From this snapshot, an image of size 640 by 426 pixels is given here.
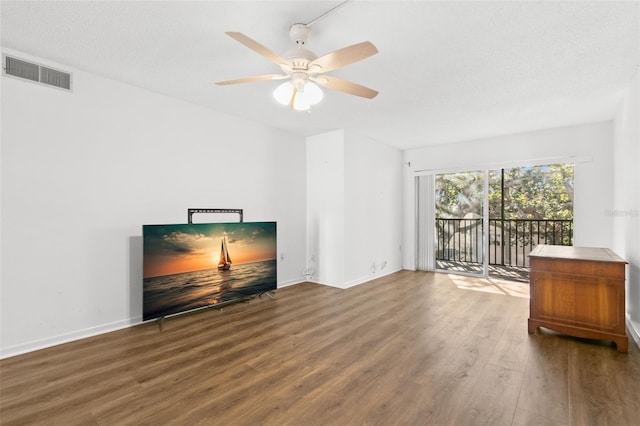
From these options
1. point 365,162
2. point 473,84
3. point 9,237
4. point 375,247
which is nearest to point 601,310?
point 473,84

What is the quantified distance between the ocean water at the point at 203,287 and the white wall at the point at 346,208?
1096 mm

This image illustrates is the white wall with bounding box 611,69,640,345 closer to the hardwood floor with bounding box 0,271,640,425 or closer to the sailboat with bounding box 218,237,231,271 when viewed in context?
the hardwood floor with bounding box 0,271,640,425

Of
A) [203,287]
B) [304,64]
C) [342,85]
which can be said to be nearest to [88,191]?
[203,287]

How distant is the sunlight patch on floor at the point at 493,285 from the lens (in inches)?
172

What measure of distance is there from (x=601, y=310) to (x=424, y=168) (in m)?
3.81

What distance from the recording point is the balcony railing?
5.55 metres

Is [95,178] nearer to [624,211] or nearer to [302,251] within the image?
[302,251]

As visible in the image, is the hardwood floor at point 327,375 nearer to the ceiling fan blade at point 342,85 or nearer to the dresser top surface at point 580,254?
the dresser top surface at point 580,254

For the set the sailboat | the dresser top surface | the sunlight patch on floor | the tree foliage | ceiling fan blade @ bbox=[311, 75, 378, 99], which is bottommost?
the sunlight patch on floor

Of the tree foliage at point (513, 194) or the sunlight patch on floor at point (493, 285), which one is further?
the tree foliage at point (513, 194)

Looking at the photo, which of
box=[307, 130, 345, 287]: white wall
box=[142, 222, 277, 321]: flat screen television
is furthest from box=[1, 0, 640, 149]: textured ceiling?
box=[142, 222, 277, 321]: flat screen television

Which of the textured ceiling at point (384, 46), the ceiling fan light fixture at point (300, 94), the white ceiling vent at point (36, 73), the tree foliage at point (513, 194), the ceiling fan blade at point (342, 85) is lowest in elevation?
the tree foliage at point (513, 194)

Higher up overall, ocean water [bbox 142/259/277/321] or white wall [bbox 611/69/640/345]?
white wall [bbox 611/69/640/345]

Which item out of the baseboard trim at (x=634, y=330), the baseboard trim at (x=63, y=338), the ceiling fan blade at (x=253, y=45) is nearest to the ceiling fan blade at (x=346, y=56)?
the ceiling fan blade at (x=253, y=45)
